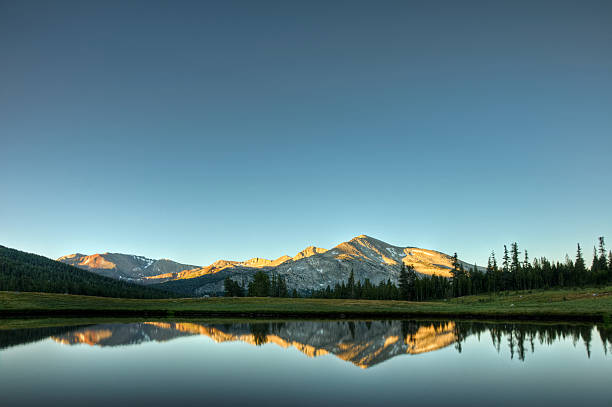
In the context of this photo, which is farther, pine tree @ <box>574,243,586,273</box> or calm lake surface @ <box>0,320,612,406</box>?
pine tree @ <box>574,243,586,273</box>

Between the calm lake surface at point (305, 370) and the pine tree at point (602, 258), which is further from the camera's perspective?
the pine tree at point (602, 258)

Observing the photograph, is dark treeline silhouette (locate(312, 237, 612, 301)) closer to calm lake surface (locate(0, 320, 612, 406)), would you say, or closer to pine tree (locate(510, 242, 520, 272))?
pine tree (locate(510, 242, 520, 272))

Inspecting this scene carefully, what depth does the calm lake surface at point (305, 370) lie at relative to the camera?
1625 cm

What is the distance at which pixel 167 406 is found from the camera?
14742mm

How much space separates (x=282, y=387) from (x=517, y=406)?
10.1 meters

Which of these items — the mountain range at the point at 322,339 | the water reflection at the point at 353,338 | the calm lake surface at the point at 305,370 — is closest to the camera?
the calm lake surface at the point at 305,370

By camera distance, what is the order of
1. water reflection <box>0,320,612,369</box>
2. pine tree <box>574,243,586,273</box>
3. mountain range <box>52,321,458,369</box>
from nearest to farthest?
mountain range <box>52,321,458,369</box> < water reflection <box>0,320,612,369</box> < pine tree <box>574,243,586,273</box>

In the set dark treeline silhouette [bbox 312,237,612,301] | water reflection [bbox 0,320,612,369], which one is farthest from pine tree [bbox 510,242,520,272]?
water reflection [bbox 0,320,612,369]

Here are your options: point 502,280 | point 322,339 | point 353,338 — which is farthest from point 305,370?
point 502,280

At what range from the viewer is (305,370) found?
72.5ft

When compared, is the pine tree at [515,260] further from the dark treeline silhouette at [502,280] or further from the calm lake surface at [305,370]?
the calm lake surface at [305,370]

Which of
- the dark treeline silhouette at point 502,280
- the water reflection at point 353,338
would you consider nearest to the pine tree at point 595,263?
the dark treeline silhouette at point 502,280

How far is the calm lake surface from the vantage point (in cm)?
1625

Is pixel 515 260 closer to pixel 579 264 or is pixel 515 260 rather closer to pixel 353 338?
pixel 579 264
